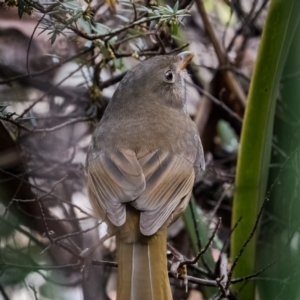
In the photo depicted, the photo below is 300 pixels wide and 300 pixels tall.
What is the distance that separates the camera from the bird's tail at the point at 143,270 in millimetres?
2115

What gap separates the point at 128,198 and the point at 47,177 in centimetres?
103

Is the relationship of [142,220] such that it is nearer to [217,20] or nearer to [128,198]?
[128,198]

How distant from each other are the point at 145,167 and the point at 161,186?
13 centimetres

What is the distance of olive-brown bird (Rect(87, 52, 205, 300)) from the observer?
2199mm

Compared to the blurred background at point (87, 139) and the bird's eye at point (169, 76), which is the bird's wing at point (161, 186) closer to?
the blurred background at point (87, 139)

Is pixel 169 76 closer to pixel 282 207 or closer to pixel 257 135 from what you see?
pixel 257 135

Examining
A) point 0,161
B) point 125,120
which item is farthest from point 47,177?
point 125,120

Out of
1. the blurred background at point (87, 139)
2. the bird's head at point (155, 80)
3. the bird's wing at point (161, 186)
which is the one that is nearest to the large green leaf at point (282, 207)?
the blurred background at point (87, 139)

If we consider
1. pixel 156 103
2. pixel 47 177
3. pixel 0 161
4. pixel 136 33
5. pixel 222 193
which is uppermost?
pixel 136 33

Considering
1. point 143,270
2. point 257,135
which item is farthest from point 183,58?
point 143,270

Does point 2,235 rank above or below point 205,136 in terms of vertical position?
above

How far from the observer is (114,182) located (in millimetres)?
2445

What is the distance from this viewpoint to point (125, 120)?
2.84 meters

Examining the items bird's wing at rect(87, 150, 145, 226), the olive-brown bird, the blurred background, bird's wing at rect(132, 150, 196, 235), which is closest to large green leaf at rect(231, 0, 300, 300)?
the blurred background
